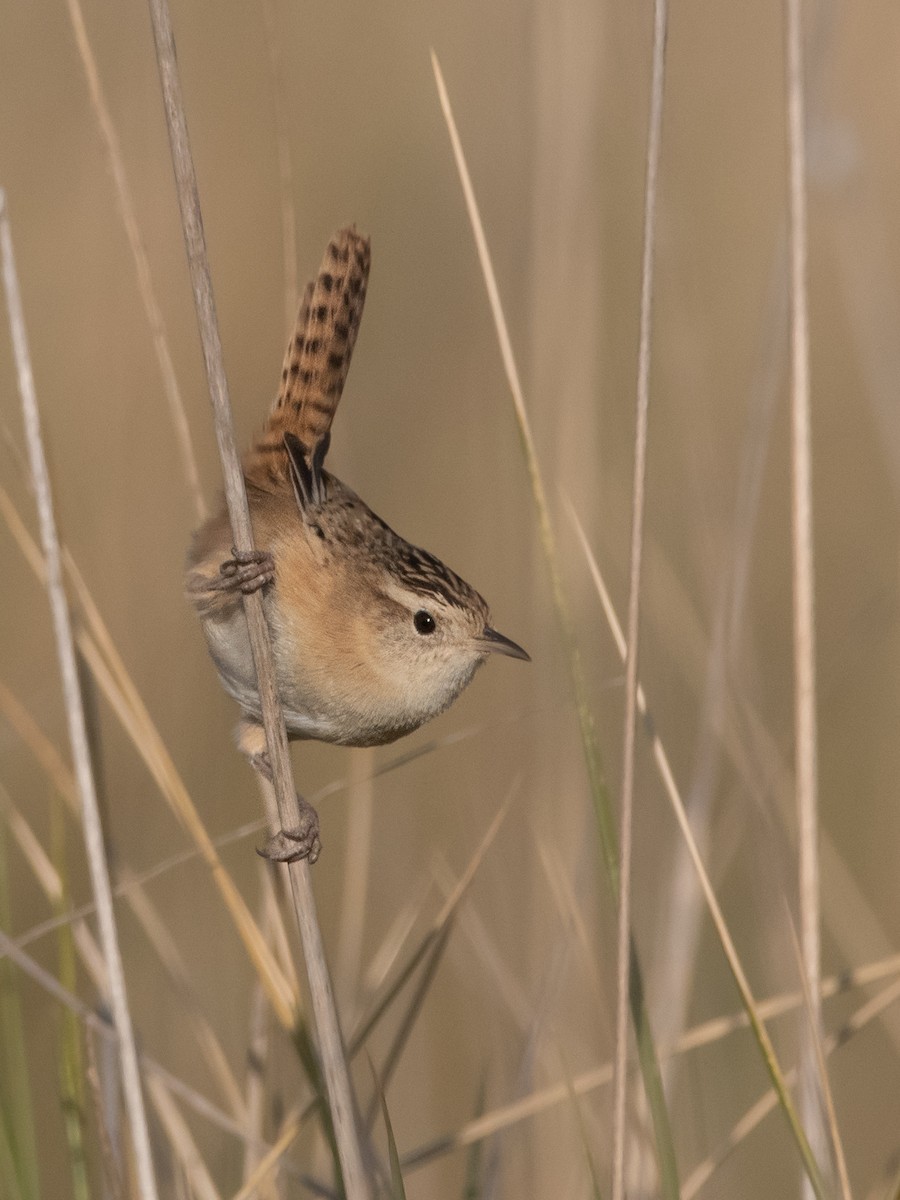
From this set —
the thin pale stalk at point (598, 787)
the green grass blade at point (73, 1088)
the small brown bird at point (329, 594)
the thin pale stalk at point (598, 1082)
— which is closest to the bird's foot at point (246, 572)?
the small brown bird at point (329, 594)

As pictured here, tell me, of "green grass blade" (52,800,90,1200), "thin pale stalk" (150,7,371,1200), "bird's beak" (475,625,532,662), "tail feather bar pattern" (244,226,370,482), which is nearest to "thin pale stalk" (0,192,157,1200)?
"green grass blade" (52,800,90,1200)

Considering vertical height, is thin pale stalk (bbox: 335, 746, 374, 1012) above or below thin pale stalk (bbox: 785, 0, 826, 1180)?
below

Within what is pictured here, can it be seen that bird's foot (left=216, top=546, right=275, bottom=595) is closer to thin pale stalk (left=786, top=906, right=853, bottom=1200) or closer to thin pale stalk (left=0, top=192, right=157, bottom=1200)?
thin pale stalk (left=0, top=192, right=157, bottom=1200)

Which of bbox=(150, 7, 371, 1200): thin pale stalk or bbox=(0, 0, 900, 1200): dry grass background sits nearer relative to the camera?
bbox=(150, 7, 371, 1200): thin pale stalk

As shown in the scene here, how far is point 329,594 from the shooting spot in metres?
2.59

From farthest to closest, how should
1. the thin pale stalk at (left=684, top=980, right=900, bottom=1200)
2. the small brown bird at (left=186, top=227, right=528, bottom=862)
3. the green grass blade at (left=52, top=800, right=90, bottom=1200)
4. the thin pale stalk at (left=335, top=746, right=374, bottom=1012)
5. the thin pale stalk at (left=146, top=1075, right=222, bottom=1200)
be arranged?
the small brown bird at (left=186, top=227, right=528, bottom=862), the thin pale stalk at (left=335, top=746, right=374, bottom=1012), the thin pale stalk at (left=684, top=980, right=900, bottom=1200), the thin pale stalk at (left=146, top=1075, right=222, bottom=1200), the green grass blade at (left=52, top=800, right=90, bottom=1200)

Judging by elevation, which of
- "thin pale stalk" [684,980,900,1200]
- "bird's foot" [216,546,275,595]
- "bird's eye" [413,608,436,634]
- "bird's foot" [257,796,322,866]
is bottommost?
"thin pale stalk" [684,980,900,1200]

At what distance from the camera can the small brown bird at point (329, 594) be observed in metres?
2.51

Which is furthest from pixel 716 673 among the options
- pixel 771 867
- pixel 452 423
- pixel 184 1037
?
pixel 452 423

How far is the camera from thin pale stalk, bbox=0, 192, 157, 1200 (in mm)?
1677

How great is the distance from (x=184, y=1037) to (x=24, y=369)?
71.9 inches

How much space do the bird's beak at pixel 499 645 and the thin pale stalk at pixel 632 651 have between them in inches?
35.0

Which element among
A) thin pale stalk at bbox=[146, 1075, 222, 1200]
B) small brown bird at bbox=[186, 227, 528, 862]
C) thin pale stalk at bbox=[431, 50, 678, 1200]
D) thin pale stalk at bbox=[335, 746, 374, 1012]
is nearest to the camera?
thin pale stalk at bbox=[431, 50, 678, 1200]

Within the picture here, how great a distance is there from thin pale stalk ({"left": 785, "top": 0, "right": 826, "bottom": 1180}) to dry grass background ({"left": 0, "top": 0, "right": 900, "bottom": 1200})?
0.71 ft
